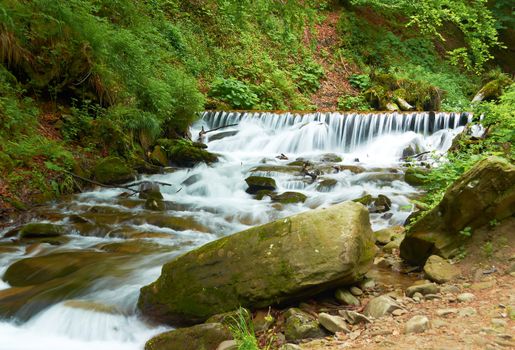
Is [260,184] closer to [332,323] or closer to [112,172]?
[112,172]

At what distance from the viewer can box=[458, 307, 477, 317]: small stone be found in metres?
2.97

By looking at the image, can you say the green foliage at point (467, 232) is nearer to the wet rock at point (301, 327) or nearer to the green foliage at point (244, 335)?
the wet rock at point (301, 327)

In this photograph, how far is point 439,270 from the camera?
3.98m

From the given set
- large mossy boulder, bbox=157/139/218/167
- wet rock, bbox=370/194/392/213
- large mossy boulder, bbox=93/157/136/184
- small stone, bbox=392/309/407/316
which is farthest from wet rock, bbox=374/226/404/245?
large mossy boulder, bbox=157/139/218/167

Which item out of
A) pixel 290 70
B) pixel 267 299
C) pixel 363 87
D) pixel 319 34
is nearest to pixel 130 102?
pixel 267 299

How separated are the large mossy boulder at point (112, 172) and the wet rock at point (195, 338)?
5.44 metres

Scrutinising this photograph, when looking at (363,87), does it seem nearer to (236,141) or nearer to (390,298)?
(236,141)

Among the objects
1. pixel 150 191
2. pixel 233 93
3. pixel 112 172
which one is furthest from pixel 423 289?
pixel 233 93

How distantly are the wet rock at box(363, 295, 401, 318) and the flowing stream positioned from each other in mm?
1897

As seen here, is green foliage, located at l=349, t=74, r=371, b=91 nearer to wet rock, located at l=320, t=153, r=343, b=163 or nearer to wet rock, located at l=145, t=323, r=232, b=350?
wet rock, located at l=320, t=153, r=343, b=163

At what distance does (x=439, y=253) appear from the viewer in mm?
4254

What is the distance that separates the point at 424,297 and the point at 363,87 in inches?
643

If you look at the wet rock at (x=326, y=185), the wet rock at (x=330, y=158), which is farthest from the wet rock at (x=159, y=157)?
the wet rock at (x=330, y=158)

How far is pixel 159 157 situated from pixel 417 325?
8.34 meters
